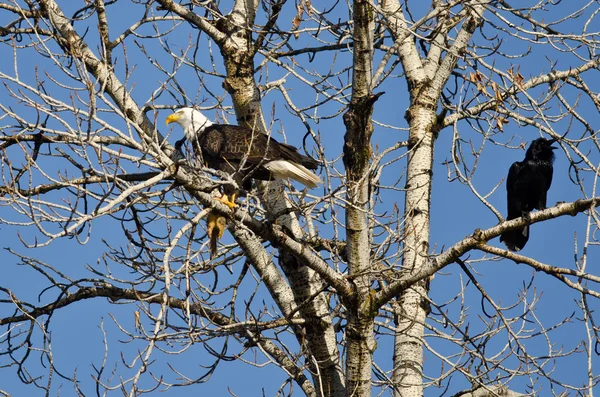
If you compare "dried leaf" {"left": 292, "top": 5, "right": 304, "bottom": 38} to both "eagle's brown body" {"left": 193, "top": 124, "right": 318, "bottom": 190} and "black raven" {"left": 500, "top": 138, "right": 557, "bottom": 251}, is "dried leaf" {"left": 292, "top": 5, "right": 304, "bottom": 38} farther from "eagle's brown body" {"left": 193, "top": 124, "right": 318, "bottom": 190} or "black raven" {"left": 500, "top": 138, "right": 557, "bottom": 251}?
"black raven" {"left": 500, "top": 138, "right": 557, "bottom": 251}

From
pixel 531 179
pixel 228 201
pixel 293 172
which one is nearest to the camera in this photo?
pixel 228 201

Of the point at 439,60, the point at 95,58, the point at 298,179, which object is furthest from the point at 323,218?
the point at 95,58

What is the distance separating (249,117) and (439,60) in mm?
1966

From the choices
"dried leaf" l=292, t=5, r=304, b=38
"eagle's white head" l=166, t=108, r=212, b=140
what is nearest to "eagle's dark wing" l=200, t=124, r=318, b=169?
"eagle's white head" l=166, t=108, r=212, b=140

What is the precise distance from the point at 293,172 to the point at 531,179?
2599mm

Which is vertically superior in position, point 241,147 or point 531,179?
point 531,179

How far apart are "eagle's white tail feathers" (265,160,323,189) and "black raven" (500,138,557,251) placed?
7.64ft

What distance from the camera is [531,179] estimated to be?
7.76 m

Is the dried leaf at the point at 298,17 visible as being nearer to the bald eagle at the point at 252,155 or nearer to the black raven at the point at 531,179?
the bald eagle at the point at 252,155

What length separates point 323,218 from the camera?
7.51 meters

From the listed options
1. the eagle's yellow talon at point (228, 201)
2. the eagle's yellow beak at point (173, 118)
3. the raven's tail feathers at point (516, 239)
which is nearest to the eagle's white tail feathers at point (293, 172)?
the eagle's yellow talon at point (228, 201)

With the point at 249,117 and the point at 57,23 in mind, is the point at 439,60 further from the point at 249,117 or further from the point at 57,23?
the point at 57,23

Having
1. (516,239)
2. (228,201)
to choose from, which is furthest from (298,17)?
(516,239)

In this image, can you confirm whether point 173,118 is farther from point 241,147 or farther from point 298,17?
point 298,17
